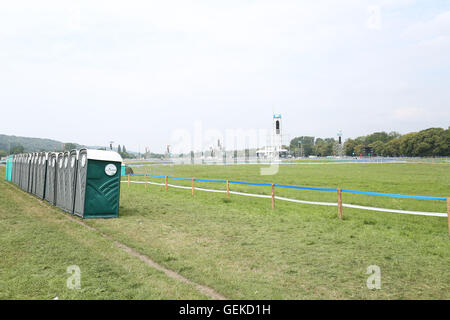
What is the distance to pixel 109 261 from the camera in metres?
6.21

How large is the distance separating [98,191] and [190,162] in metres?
66.7

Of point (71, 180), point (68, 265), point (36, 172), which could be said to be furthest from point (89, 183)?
point (36, 172)

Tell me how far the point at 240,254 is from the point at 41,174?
46.2ft

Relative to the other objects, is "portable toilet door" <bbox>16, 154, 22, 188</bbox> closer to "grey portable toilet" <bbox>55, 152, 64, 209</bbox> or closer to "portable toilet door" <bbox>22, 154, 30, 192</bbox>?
"portable toilet door" <bbox>22, 154, 30, 192</bbox>

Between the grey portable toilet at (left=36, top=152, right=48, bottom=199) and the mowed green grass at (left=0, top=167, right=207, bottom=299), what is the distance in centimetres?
746

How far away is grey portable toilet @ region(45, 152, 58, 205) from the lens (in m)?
14.6

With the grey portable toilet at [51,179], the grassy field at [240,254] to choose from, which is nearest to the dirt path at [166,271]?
the grassy field at [240,254]

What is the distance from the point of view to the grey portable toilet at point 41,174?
53.7 ft

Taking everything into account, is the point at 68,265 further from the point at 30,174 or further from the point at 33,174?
the point at 30,174

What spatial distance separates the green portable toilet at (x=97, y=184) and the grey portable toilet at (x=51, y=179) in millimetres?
3508

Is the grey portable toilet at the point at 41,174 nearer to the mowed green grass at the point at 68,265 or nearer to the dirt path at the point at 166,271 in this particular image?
the mowed green grass at the point at 68,265

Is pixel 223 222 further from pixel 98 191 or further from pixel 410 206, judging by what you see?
pixel 410 206
